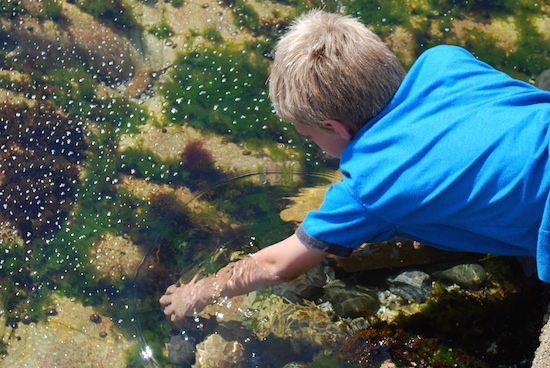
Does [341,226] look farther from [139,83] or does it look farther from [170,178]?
[139,83]

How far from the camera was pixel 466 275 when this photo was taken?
2848 mm

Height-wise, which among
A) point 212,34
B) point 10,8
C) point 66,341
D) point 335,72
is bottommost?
point 66,341

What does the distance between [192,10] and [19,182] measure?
2.41m

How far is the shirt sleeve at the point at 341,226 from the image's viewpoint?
193 cm

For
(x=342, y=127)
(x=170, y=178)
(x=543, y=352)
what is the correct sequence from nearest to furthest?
(x=342, y=127)
(x=543, y=352)
(x=170, y=178)

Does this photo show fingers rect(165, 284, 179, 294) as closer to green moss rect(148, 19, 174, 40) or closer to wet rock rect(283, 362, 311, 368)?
wet rock rect(283, 362, 311, 368)

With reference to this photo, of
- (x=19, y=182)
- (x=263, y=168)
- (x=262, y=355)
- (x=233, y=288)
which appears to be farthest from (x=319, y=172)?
(x=19, y=182)

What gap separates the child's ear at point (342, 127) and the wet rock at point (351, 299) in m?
1.30

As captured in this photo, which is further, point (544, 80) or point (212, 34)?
point (212, 34)

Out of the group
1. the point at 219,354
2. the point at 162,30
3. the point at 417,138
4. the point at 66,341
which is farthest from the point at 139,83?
the point at 417,138

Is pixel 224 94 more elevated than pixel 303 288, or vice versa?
pixel 224 94

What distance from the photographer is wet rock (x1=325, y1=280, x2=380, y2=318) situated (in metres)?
2.84

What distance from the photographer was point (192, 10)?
4672mm

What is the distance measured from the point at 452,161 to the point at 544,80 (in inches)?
111
